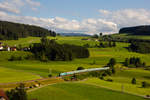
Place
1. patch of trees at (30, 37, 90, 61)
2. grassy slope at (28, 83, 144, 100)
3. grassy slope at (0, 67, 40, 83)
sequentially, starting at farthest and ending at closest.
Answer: patch of trees at (30, 37, 90, 61), grassy slope at (0, 67, 40, 83), grassy slope at (28, 83, 144, 100)

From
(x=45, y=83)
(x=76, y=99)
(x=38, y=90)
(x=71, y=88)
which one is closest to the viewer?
(x=76, y=99)

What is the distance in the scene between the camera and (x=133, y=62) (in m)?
115

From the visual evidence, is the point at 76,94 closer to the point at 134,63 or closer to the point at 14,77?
the point at 14,77

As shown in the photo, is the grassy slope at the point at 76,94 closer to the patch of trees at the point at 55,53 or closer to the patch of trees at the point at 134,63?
the patch of trees at the point at 134,63

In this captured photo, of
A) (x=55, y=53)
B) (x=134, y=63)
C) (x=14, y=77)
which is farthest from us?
(x=55, y=53)

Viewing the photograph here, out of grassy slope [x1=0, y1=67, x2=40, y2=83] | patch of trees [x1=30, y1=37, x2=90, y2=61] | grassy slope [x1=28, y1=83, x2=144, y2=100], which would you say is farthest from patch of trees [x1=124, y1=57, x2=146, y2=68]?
grassy slope [x1=0, y1=67, x2=40, y2=83]

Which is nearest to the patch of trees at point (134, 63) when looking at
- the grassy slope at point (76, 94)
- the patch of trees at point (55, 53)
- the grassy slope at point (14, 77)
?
the patch of trees at point (55, 53)

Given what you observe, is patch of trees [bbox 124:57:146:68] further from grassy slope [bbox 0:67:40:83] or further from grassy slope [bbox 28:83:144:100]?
grassy slope [bbox 0:67:40:83]

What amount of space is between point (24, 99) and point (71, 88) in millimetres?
19972

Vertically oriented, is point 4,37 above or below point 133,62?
above

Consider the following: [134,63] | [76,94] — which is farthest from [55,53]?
[76,94]

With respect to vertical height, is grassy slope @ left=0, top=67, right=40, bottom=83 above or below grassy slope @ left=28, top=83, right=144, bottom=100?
above

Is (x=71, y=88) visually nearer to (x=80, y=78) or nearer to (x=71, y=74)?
(x=80, y=78)

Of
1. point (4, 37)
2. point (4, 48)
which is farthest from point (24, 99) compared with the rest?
point (4, 37)
